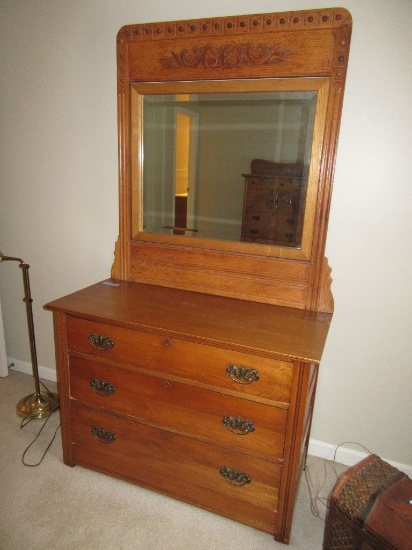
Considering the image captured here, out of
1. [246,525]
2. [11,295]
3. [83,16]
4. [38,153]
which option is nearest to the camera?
[246,525]

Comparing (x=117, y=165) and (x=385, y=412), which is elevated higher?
(x=117, y=165)

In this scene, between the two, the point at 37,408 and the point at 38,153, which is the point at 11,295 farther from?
the point at 38,153

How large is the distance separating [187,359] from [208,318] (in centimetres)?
19

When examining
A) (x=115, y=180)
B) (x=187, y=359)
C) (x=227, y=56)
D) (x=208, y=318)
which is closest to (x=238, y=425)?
(x=187, y=359)

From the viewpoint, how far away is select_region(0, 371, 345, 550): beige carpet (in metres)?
1.46

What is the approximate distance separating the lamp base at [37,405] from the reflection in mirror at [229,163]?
127 cm

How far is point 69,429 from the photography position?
1.74 meters

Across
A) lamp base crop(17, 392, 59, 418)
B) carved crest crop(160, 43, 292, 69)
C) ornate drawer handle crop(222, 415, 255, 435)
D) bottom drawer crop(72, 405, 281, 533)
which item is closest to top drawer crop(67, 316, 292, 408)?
ornate drawer handle crop(222, 415, 255, 435)

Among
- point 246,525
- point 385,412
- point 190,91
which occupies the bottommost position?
point 246,525

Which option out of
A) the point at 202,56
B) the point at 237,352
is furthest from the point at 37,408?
the point at 202,56

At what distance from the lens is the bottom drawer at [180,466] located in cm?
144

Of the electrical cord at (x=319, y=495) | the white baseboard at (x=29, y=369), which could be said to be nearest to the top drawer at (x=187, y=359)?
the electrical cord at (x=319, y=495)

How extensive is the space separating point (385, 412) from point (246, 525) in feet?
2.74

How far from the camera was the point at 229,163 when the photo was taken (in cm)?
169
